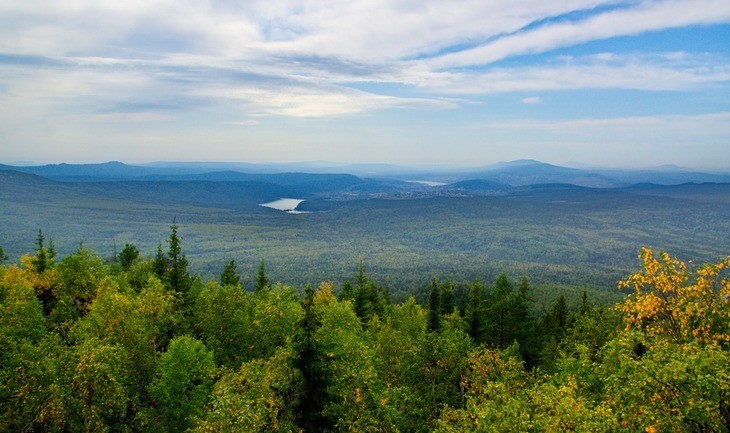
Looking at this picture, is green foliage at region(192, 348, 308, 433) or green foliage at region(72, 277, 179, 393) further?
green foliage at region(72, 277, 179, 393)

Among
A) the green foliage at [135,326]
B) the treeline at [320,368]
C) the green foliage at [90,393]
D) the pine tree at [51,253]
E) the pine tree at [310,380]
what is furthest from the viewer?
the pine tree at [51,253]

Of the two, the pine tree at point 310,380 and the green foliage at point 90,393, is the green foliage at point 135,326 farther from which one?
the pine tree at point 310,380

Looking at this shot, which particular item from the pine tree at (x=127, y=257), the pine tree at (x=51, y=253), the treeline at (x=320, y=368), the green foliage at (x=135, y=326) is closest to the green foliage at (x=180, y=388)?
the treeline at (x=320, y=368)

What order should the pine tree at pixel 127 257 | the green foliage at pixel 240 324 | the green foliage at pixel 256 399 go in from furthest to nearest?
the pine tree at pixel 127 257 < the green foliage at pixel 240 324 < the green foliage at pixel 256 399

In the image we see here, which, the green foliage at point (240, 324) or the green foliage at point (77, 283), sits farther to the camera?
the green foliage at point (77, 283)

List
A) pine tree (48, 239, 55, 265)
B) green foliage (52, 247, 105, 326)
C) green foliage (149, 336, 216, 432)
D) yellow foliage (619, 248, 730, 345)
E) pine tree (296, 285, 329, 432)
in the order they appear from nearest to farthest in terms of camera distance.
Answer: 1. yellow foliage (619, 248, 730, 345)
2. green foliage (149, 336, 216, 432)
3. pine tree (296, 285, 329, 432)
4. green foliage (52, 247, 105, 326)
5. pine tree (48, 239, 55, 265)

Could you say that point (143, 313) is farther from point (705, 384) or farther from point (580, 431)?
point (705, 384)

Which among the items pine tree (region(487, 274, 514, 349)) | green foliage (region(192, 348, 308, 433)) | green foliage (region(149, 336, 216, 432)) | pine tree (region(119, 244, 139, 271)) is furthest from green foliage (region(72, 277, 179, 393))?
pine tree (region(119, 244, 139, 271))

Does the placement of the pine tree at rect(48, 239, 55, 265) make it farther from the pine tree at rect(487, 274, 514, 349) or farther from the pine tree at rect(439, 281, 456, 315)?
the pine tree at rect(487, 274, 514, 349)

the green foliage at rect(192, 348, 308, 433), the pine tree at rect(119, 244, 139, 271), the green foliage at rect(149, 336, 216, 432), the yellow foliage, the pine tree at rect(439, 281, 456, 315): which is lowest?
the pine tree at rect(439, 281, 456, 315)

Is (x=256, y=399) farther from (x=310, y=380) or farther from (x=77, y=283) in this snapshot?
(x=77, y=283)
